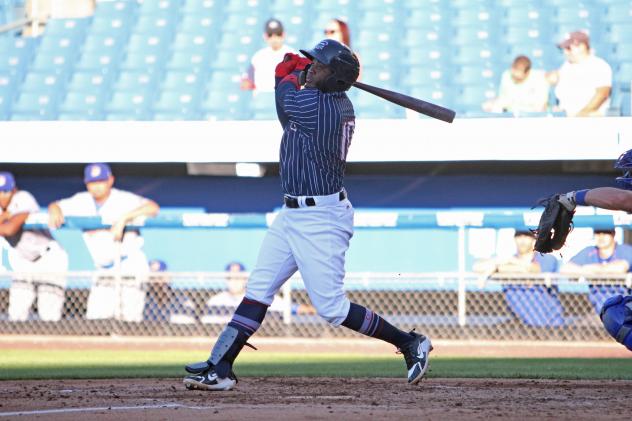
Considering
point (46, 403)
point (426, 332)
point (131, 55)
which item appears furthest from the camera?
point (131, 55)

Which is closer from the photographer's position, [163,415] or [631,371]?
[163,415]

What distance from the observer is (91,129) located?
42.4ft

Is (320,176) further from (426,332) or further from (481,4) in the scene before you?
(481,4)

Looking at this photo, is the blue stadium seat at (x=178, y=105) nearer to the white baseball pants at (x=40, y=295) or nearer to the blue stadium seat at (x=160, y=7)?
the blue stadium seat at (x=160, y=7)

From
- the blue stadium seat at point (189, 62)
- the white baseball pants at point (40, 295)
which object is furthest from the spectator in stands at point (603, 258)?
the white baseball pants at point (40, 295)

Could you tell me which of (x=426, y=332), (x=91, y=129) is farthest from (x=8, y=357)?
(x=426, y=332)

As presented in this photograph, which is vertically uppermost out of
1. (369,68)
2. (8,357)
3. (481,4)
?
(481,4)

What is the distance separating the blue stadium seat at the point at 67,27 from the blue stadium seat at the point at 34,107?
1413mm

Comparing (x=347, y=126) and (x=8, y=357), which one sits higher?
(x=347, y=126)

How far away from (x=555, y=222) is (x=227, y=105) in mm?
8148

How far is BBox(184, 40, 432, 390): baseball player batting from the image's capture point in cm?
614

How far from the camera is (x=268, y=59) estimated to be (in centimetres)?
1363

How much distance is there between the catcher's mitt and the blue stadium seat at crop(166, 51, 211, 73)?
8.89 metres

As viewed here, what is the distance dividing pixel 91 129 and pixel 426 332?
435 cm
